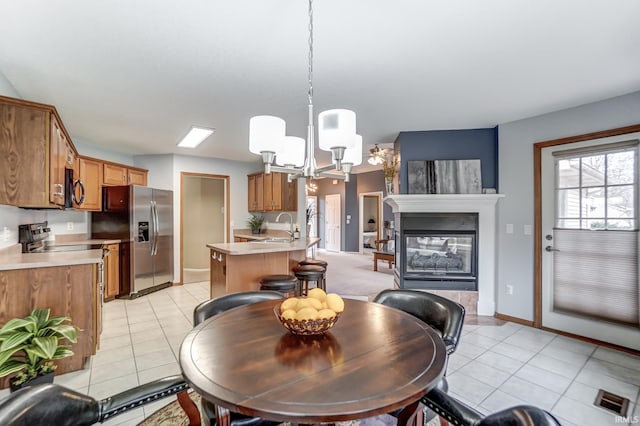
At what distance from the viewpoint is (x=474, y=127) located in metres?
3.81

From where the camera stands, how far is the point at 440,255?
396 cm

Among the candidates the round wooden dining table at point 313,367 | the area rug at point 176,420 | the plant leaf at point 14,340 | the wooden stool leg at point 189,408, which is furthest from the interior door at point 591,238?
the plant leaf at point 14,340

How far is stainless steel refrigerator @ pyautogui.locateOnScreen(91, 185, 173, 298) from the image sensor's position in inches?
174

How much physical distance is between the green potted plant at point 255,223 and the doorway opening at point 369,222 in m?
3.73

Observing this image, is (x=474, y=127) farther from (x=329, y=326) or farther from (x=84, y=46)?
(x=84, y=46)

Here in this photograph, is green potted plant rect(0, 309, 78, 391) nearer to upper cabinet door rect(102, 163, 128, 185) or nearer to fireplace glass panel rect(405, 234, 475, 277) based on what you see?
upper cabinet door rect(102, 163, 128, 185)

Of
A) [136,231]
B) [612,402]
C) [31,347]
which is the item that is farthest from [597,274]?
[136,231]

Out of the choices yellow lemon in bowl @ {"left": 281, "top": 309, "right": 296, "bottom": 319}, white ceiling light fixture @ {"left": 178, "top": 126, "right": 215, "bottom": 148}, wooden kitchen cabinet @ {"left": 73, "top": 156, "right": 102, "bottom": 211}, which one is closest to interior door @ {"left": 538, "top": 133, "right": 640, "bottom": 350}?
yellow lemon in bowl @ {"left": 281, "top": 309, "right": 296, "bottom": 319}

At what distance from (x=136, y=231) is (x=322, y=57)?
3860 millimetres

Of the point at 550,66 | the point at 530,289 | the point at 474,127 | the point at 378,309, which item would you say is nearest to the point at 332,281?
the point at 530,289

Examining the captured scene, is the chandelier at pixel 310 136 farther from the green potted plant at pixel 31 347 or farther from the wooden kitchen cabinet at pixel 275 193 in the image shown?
the wooden kitchen cabinet at pixel 275 193

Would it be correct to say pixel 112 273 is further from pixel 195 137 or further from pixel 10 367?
pixel 10 367

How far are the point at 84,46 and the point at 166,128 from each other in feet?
6.17

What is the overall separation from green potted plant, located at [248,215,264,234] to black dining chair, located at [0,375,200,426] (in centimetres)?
499
